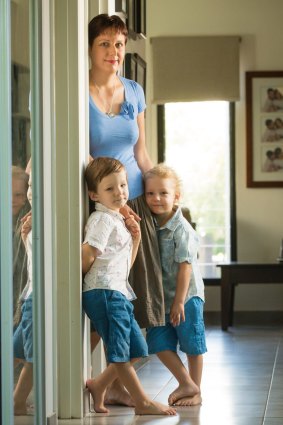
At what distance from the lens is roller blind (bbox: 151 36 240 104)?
8469mm

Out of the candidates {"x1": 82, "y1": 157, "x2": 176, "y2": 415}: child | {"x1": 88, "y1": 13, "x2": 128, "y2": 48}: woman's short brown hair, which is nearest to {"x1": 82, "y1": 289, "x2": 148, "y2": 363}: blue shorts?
{"x1": 82, "y1": 157, "x2": 176, "y2": 415}: child

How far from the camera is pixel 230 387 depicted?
4551 millimetres

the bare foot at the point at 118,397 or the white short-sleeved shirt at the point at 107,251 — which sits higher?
the white short-sleeved shirt at the point at 107,251

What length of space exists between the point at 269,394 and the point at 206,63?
463 centimetres

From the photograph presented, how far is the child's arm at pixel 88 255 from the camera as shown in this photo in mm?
3742

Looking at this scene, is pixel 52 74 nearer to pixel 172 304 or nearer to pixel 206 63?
pixel 172 304

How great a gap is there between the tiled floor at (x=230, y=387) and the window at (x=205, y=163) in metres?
1.84

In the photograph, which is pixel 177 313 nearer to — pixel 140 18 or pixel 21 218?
pixel 21 218

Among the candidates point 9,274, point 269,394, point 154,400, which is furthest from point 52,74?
point 269,394

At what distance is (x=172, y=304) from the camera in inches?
163

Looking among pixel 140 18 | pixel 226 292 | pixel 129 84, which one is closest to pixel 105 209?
pixel 129 84

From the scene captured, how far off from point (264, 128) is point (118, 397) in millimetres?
4817

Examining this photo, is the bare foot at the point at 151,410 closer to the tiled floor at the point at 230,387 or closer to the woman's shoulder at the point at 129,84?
the tiled floor at the point at 230,387

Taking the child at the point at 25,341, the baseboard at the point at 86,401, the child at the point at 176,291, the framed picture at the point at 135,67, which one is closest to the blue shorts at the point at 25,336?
the child at the point at 25,341
